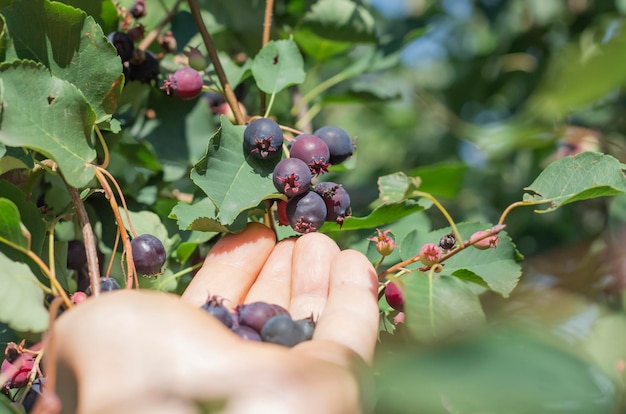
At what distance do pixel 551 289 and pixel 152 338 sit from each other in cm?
65

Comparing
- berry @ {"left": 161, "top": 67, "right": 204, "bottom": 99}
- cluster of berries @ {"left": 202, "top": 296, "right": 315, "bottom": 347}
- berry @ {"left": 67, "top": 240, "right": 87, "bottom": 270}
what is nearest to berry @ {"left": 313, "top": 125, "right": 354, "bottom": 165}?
berry @ {"left": 161, "top": 67, "right": 204, "bottom": 99}

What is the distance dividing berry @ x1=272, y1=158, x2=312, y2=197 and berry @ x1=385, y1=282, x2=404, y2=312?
0.78ft

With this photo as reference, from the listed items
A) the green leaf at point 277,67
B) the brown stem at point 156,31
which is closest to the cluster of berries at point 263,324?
the green leaf at point 277,67

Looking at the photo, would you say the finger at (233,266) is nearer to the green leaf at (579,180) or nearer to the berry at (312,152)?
the berry at (312,152)

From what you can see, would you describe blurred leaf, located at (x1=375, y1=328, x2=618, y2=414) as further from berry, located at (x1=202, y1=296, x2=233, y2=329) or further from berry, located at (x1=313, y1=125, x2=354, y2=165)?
berry, located at (x1=313, y1=125, x2=354, y2=165)

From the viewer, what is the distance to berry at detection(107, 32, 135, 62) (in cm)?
158

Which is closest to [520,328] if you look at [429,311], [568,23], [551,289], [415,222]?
[429,311]

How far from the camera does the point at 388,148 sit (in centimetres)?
424

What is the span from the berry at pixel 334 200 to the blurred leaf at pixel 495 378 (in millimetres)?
684

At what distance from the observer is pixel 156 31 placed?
1800mm

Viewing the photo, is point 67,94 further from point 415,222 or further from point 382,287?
point 415,222

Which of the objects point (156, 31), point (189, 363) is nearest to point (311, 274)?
point (189, 363)

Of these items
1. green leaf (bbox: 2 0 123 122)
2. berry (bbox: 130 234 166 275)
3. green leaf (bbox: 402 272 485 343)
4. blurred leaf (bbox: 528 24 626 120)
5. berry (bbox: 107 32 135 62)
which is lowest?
berry (bbox: 130 234 166 275)

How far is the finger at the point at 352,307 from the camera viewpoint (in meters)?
1.05
